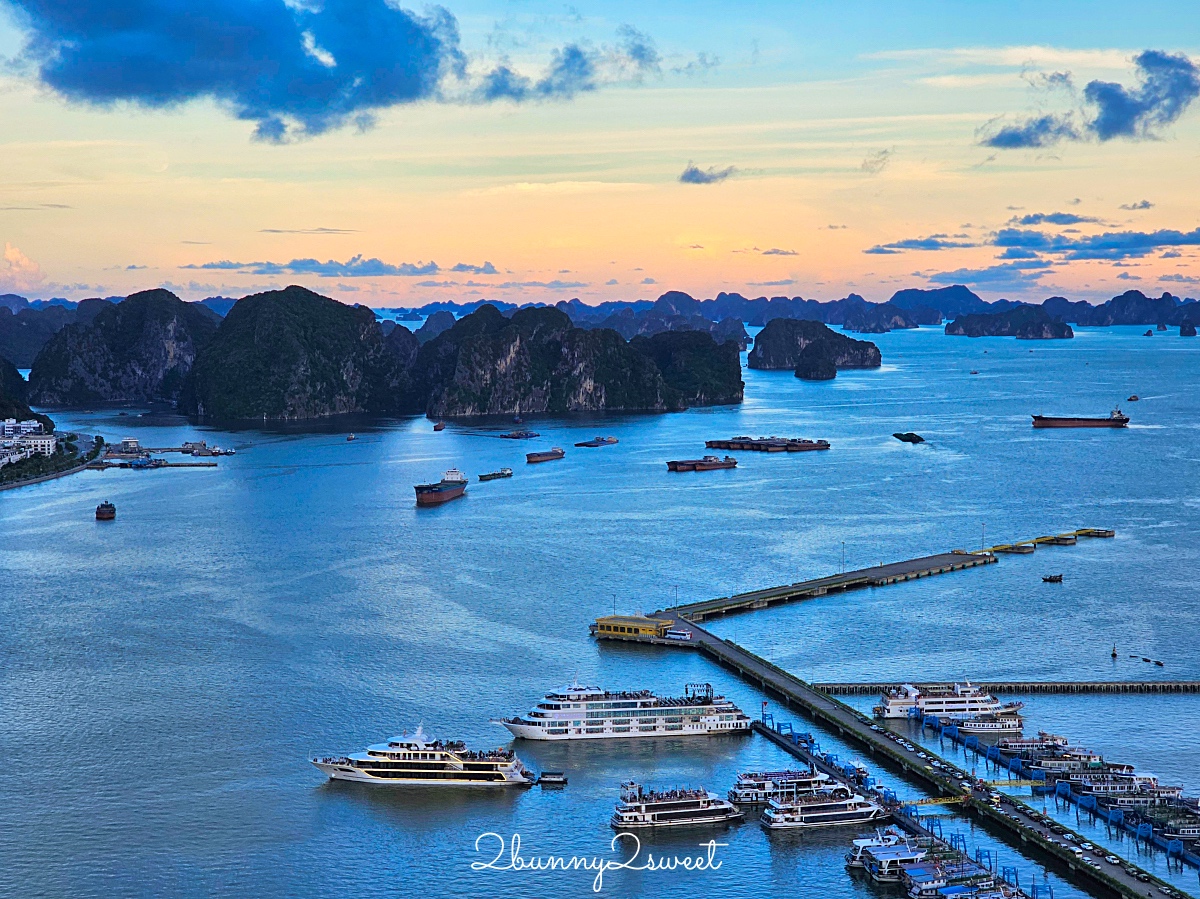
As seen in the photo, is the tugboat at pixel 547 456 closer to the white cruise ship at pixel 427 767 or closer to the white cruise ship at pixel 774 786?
the white cruise ship at pixel 427 767

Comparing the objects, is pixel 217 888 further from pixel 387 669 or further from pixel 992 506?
pixel 992 506

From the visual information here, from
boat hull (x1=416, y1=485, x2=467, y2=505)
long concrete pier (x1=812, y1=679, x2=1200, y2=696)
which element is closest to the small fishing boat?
boat hull (x1=416, y1=485, x2=467, y2=505)

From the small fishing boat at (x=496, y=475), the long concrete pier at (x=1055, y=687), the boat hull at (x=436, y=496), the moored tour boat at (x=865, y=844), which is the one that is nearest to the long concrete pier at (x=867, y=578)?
the long concrete pier at (x=1055, y=687)

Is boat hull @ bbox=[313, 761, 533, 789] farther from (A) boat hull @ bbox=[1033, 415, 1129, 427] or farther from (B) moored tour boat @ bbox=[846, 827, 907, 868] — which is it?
(A) boat hull @ bbox=[1033, 415, 1129, 427]

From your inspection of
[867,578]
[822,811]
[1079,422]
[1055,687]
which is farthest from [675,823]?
[1079,422]

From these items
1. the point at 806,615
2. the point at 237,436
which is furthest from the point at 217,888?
the point at 237,436
